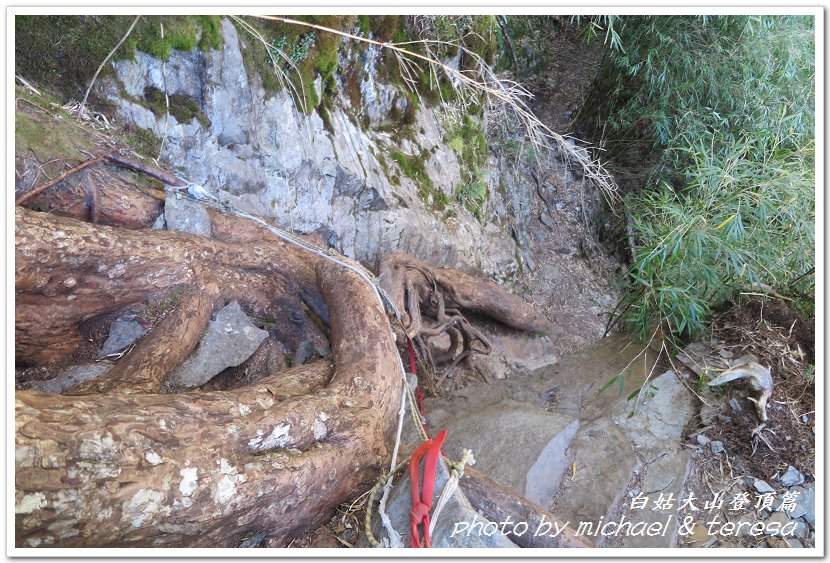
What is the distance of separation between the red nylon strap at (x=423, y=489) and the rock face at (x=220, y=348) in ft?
4.08

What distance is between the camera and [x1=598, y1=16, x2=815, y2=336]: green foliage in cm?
307

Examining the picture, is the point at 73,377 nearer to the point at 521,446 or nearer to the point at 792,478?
the point at 521,446

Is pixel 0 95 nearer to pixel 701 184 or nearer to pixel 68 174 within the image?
pixel 68 174

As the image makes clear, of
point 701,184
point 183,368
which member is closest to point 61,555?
point 183,368

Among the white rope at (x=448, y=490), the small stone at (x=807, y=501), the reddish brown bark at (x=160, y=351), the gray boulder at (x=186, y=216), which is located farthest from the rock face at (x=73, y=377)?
the small stone at (x=807, y=501)

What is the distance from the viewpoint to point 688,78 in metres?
4.37

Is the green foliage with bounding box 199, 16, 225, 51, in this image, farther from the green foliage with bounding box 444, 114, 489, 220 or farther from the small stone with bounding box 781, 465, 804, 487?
the small stone with bounding box 781, 465, 804, 487

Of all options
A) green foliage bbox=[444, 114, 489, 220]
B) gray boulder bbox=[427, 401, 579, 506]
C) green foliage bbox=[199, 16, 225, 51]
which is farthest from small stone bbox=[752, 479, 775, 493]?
green foliage bbox=[199, 16, 225, 51]

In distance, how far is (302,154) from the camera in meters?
3.41

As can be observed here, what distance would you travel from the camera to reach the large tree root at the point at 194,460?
5.02 feet

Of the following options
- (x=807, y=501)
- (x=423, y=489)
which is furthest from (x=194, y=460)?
(x=807, y=501)

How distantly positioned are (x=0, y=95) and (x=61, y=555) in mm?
1568

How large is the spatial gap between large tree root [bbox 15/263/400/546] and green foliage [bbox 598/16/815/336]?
2113mm

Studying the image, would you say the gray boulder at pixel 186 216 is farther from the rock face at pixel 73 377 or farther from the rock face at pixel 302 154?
the rock face at pixel 73 377
